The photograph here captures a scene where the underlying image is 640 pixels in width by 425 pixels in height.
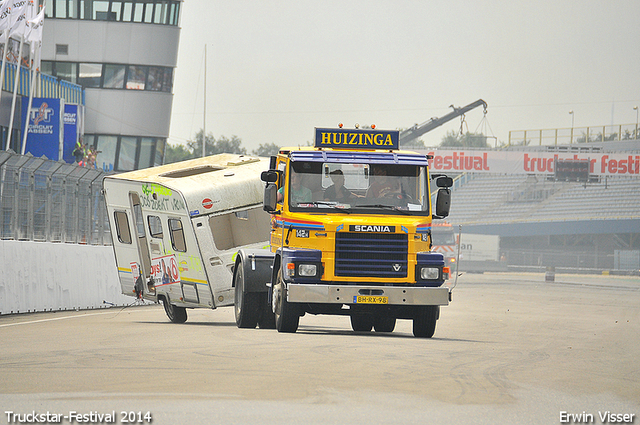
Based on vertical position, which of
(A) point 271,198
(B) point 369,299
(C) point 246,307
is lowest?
(C) point 246,307

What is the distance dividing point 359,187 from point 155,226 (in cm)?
569

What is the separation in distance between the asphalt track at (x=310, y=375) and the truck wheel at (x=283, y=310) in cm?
27

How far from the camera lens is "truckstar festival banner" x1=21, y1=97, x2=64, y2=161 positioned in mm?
45281

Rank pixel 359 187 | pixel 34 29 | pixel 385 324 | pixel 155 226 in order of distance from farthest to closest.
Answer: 1. pixel 34 29
2. pixel 155 226
3. pixel 385 324
4. pixel 359 187

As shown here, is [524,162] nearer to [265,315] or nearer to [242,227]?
[242,227]

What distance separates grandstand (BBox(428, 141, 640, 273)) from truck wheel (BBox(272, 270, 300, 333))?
51940 millimetres

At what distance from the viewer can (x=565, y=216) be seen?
80.8m

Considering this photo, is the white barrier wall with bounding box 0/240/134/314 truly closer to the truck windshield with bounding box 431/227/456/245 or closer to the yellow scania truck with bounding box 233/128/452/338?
the yellow scania truck with bounding box 233/128/452/338

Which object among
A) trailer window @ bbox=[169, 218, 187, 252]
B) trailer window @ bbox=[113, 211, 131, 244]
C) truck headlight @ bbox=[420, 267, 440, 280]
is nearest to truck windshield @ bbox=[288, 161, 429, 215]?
truck headlight @ bbox=[420, 267, 440, 280]

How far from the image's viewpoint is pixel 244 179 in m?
18.2

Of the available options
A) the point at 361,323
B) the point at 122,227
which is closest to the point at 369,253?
the point at 361,323

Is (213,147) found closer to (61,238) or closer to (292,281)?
(61,238)

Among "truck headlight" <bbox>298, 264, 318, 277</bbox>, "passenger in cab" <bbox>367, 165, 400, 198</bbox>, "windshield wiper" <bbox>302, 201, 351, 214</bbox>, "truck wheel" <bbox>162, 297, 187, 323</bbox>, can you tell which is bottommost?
"truck wheel" <bbox>162, 297, 187, 323</bbox>

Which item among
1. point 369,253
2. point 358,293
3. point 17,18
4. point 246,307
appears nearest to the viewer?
point 358,293
